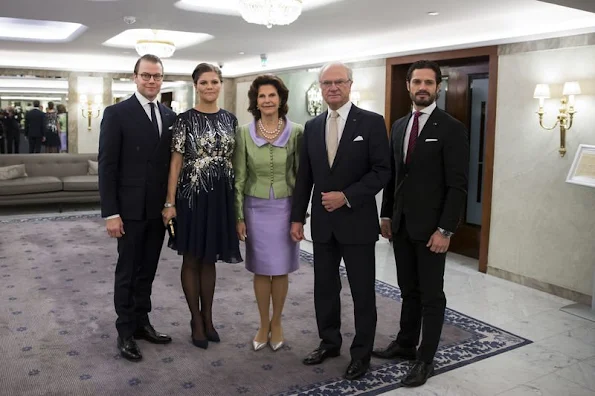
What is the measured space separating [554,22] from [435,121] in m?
2.92

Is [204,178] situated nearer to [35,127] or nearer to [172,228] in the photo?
[172,228]

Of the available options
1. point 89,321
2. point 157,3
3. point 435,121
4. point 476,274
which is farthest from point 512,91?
point 89,321

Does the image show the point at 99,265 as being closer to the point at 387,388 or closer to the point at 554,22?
the point at 387,388

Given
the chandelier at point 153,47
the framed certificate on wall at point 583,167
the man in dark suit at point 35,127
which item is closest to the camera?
the framed certificate on wall at point 583,167

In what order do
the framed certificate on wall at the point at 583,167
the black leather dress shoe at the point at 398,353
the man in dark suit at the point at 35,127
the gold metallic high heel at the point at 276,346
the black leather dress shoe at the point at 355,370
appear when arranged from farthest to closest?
the man in dark suit at the point at 35,127, the framed certificate on wall at the point at 583,167, the gold metallic high heel at the point at 276,346, the black leather dress shoe at the point at 398,353, the black leather dress shoe at the point at 355,370

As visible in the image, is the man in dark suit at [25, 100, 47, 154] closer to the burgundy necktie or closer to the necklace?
the necklace

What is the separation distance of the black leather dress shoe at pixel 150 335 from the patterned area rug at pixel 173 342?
4cm

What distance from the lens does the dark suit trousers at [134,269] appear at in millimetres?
3420

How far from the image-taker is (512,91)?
5523 mm

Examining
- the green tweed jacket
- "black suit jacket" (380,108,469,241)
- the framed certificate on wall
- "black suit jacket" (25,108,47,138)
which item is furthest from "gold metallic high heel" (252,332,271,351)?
"black suit jacket" (25,108,47,138)

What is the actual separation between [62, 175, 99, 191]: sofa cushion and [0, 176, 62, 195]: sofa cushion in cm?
11

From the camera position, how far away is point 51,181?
8.75m

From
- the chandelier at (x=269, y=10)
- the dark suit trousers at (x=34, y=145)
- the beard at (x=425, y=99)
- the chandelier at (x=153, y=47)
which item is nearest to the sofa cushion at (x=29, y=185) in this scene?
the dark suit trousers at (x=34, y=145)

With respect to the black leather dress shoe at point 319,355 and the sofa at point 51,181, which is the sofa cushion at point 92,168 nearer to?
the sofa at point 51,181
